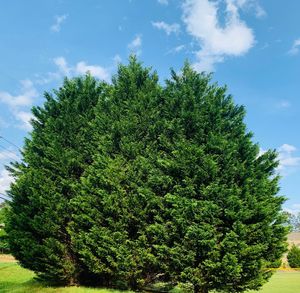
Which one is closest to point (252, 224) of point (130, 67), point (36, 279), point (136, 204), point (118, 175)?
point (136, 204)

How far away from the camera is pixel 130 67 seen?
16562mm

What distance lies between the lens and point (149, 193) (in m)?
13.4

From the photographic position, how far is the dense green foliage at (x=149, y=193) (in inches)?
478

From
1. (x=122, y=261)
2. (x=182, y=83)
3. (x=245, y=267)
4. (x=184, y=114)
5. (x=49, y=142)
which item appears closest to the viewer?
(x=245, y=267)

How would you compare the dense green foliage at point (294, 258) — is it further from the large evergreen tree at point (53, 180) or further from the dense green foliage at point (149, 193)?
the large evergreen tree at point (53, 180)

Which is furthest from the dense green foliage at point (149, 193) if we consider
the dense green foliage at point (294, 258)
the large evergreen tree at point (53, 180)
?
the dense green foliage at point (294, 258)

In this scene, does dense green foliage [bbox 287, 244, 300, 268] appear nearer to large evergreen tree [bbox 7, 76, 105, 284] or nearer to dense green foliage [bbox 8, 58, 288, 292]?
dense green foliage [bbox 8, 58, 288, 292]

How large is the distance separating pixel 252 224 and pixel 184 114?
5161 millimetres

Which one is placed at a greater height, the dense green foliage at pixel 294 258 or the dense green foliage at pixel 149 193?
the dense green foliage at pixel 149 193

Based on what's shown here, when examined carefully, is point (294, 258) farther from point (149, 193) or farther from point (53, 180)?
point (53, 180)

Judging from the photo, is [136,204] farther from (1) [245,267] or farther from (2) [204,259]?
(1) [245,267]

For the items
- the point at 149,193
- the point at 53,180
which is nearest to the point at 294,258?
the point at 149,193

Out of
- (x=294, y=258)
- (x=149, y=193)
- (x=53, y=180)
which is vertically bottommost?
(x=294, y=258)

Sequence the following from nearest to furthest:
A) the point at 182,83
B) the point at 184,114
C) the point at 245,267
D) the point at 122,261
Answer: the point at 245,267
the point at 122,261
the point at 184,114
the point at 182,83
